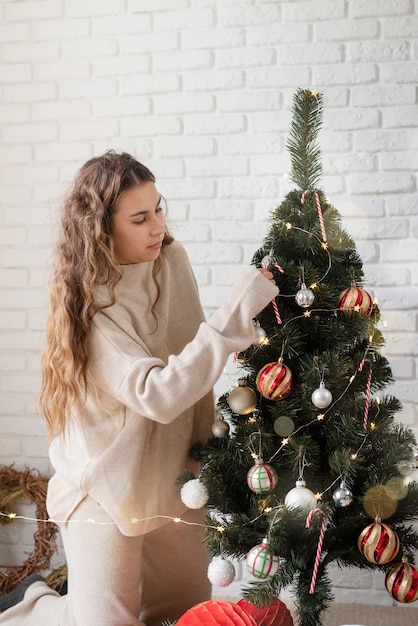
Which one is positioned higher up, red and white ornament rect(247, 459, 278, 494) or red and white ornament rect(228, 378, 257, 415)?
red and white ornament rect(228, 378, 257, 415)

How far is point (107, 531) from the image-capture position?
5.65 ft

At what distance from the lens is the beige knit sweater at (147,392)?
59.6 inches

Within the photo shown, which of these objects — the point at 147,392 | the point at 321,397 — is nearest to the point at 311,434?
the point at 321,397

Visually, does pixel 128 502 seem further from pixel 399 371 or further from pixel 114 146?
pixel 114 146

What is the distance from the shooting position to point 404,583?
4.82 ft

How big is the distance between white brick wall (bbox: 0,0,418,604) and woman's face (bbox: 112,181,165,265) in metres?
0.70

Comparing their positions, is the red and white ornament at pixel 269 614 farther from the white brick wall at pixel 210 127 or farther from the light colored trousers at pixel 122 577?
the white brick wall at pixel 210 127

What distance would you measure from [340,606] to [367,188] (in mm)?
1342

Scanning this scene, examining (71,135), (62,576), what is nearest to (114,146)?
A: (71,135)

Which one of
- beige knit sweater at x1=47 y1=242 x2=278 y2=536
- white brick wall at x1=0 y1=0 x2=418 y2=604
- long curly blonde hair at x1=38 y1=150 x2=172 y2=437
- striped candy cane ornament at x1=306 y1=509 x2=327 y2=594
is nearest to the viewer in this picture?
striped candy cane ornament at x1=306 y1=509 x2=327 y2=594

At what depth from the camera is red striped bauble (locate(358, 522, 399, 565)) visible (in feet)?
4.62

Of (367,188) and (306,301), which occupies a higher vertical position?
(367,188)

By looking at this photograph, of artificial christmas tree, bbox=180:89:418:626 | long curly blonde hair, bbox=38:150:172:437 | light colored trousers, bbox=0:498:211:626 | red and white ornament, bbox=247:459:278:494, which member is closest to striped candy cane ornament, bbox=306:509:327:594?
artificial christmas tree, bbox=180:89:418:626

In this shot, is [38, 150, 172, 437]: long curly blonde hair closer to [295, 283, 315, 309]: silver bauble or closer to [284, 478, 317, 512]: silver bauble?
[295, 283, 315, 309]: silver bauble
